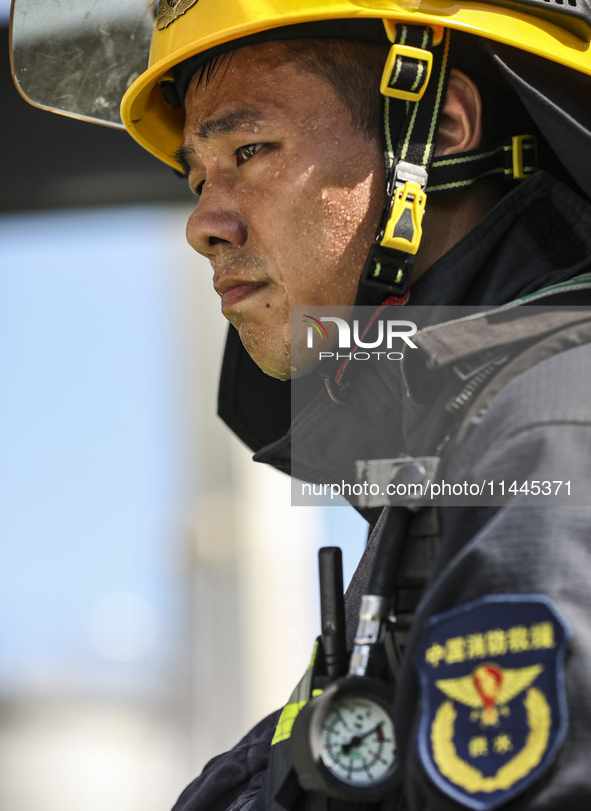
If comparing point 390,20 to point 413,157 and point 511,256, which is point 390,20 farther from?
point 511,256

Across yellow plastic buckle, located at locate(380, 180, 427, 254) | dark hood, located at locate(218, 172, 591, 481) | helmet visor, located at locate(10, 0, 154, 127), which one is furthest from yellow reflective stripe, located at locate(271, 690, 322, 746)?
helmet visor, located at locate(10, 0, 154, 127)

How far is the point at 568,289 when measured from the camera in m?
1.40

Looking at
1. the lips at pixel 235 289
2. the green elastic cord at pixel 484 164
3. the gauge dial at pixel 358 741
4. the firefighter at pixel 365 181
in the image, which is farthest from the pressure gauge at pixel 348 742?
the green elastic cord at pixel 484 164

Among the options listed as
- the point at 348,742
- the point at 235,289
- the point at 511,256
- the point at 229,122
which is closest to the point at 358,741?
the point at 348,742

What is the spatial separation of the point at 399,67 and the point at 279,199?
1.14ft

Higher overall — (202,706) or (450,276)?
(450,276)

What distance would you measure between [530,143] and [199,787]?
144cm

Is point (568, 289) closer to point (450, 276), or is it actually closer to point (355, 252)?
point (450, 276)

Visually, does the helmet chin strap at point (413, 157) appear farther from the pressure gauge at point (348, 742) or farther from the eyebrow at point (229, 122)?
the pressure gauge at point (348, 742)

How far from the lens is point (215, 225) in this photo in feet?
6.34

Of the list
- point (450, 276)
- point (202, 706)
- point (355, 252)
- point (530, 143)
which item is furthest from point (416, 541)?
point (202, 706)

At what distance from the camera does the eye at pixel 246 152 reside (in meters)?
1.94

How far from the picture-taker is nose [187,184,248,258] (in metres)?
1.92

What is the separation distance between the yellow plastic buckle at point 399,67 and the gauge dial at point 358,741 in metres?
1.20
